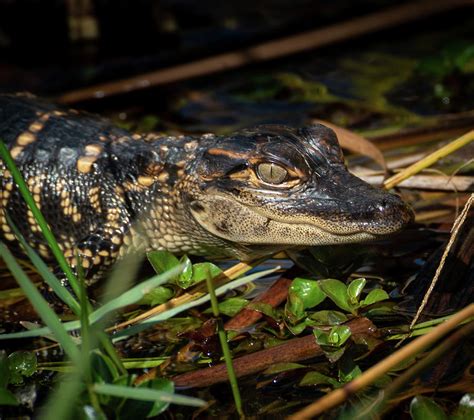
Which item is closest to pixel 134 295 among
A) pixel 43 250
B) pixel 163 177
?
pixel 163 177

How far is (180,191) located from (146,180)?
0.29 m

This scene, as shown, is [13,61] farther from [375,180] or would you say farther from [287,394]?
[287,394]

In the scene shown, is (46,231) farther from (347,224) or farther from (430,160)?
(430,160)

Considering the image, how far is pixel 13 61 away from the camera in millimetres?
8406

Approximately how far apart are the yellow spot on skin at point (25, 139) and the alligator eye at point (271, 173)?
1646 millimetres

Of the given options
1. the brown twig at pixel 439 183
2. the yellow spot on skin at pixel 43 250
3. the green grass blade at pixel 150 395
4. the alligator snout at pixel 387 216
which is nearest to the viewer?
the green grass blade at pixel 150 395

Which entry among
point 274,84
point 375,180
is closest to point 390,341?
point 375,180

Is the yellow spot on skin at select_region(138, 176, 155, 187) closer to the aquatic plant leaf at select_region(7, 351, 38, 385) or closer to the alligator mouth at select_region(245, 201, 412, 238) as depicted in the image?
the alligator mouth at select_region(245, 201, 412, 238)

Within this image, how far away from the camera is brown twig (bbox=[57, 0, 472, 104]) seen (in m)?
7.56

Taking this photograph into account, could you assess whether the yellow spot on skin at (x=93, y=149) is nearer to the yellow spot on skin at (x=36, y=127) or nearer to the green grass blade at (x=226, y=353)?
the yellow spot on skin at (x=36, y=127)

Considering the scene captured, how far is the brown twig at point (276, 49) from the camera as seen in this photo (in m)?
7.56

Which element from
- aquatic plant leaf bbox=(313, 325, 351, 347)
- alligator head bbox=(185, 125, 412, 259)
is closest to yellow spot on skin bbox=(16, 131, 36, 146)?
alligator head bbox=(185, 125, 412, 259)

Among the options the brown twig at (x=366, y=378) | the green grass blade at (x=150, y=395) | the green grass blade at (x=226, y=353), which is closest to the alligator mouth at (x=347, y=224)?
the brown twig at (x=366, y=378)

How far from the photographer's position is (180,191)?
15.4ft
